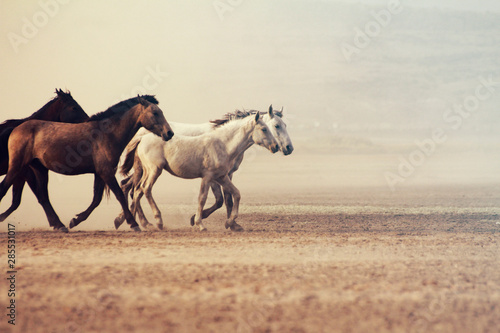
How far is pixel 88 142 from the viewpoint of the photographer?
39.3 feet

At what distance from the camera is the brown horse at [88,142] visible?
1191 centimetres

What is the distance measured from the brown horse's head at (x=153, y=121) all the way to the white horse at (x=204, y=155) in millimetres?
1022

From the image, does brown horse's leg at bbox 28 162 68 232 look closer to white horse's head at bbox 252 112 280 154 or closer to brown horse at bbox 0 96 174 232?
brown horse at bbox 0 96 174 232

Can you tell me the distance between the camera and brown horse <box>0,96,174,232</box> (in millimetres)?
11914

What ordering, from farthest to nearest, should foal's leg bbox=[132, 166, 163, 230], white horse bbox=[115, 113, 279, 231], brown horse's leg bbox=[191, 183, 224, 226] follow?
brown horse's leg bbox=[191, 183, 224, 226]
foal's leg bbox=[132, 166, 163, 230]
white horse bbox=[115, 113, 279, 231]

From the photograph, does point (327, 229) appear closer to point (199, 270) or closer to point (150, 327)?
point (199, 270)

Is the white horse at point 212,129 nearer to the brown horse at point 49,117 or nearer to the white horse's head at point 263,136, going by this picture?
the white horse's head at point 263,136

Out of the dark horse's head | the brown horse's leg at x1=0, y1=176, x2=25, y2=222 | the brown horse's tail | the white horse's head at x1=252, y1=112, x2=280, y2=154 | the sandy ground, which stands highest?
the dark horse's head

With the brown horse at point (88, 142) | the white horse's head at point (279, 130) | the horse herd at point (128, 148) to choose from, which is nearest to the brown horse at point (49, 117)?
the horse herd at point (128, 148)

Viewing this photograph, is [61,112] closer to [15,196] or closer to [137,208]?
[15,196]

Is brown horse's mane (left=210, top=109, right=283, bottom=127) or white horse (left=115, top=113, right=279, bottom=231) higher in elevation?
brown horse's mane (left=210, top=109, right=283, bottom=127)

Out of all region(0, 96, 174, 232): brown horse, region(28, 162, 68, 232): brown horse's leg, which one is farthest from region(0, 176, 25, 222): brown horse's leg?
region(0, 96, 174, 232): brown horse

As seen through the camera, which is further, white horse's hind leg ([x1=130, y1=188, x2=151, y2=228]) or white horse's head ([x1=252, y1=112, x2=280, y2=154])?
white horse's hind leg ([x1=130, y1=188, x2=151, y2=228])

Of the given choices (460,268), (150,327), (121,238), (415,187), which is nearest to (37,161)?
(121,238)
